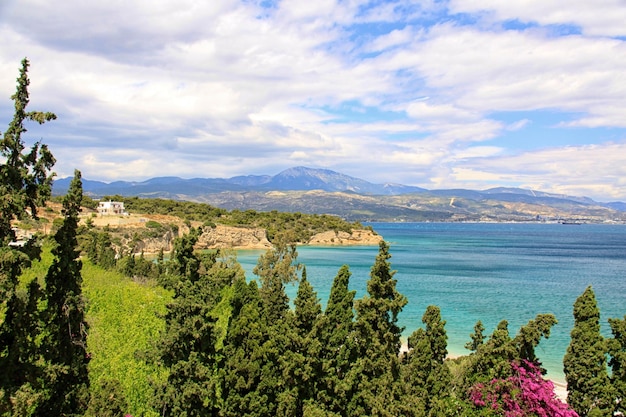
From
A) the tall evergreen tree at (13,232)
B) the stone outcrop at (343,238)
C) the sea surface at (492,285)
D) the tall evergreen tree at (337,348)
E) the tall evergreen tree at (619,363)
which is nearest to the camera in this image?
the tall evergreen tree at (13,232)

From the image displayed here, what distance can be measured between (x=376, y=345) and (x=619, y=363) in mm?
6315

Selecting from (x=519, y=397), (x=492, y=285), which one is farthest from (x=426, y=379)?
(x=492, y=285)

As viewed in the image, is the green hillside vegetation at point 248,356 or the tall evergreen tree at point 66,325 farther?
the tall evergreen tree at point 66,325

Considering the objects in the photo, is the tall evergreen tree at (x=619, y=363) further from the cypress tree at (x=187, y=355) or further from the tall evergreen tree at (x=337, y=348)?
the cypress tree at (x=187, y=355)

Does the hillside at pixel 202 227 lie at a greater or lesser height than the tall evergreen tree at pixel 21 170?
lesser

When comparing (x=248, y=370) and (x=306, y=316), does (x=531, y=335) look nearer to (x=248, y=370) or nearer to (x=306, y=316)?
(x=306, y=316)

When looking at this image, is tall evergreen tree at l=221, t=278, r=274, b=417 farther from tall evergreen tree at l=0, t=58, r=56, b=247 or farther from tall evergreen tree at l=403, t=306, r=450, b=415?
tall evergreen tree at l=0, t=58, r=56, b=247

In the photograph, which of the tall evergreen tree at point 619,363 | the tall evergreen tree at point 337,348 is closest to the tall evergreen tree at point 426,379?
the tall evergreen tree at point 337,348

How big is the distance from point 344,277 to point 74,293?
7.60 metres

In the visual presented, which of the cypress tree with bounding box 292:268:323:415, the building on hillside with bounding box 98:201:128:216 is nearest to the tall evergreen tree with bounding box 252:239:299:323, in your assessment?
the cypress tree with bounding box 292:268:323:415

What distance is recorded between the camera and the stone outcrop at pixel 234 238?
80812mm

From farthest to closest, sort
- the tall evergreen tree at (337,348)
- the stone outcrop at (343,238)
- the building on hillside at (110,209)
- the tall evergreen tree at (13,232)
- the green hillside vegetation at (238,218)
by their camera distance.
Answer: the stone outcrop at (343,238) → the green hillside vegetation at (238,218) → the building on hillside at (110,209) → the tall evergreen tree at (337,348) → the tall evergreen tree at (13,232)

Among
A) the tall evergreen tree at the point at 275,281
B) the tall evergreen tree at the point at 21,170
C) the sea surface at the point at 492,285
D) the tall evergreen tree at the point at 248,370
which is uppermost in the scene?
the tall evergreen tree at the point at 21,170

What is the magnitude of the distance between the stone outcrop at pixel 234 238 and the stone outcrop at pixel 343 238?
56.4 feet
